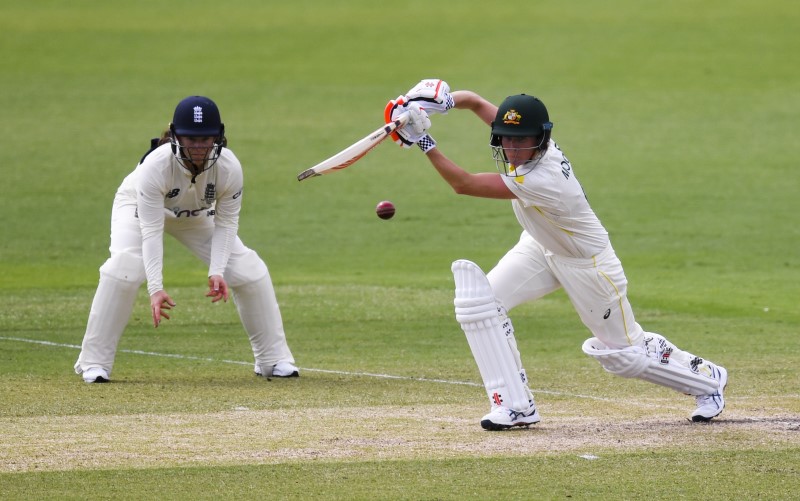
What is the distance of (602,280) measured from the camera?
7.02 meters

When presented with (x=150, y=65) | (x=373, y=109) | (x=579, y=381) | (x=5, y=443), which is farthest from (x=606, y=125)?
(x=5, y=443)

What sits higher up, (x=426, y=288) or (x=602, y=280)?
(x=602, y=280)

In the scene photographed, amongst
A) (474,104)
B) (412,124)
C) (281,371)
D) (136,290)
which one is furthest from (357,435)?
(136,290)

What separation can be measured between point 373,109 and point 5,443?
55.2 feet

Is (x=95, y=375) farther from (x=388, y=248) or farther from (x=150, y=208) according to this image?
(x=388, y=248)

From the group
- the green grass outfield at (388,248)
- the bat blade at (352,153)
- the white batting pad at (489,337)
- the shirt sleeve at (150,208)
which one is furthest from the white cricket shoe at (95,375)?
the white batting pad at (489,337)

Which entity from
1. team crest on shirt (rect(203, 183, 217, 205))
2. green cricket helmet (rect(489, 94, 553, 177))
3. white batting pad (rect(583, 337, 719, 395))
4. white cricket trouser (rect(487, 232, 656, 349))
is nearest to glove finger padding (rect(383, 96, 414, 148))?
green cricket helmet (rect(489, 94, 553, 177))

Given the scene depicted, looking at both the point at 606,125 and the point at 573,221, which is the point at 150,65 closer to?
the point at 606,125

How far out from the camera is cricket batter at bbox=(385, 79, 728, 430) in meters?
6.85

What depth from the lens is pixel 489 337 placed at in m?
7.00

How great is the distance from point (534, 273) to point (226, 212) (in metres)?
2.31

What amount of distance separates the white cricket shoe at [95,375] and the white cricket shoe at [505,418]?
112 inches

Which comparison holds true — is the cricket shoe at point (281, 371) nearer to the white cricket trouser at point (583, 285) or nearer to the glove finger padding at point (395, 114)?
the white cricket trouser at point (583, 285)

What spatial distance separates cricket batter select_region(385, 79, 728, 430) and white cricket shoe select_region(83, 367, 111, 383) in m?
2.77
